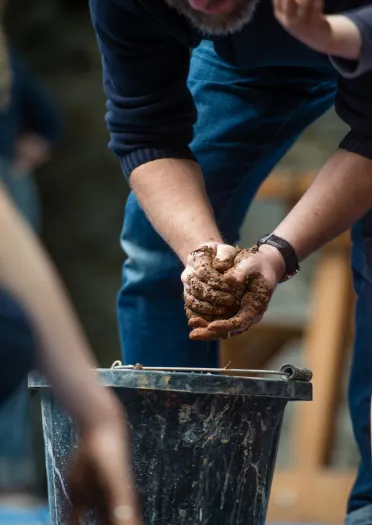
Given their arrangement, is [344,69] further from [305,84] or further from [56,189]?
[56,189]

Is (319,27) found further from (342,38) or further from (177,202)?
(177,202)

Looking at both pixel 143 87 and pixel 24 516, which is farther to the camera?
pixel 24 516

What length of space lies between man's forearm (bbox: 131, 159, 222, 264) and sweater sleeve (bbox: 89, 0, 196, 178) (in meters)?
0.03

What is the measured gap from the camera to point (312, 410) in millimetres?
3678

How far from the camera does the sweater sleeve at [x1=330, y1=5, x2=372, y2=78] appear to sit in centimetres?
182

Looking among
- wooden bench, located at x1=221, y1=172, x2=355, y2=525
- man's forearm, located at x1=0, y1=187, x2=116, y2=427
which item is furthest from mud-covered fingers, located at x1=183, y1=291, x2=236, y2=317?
wooden bench, located at x1=221, y1=172, x2=355, y2=525

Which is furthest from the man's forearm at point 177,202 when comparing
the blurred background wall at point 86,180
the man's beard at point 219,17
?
the blurred background wall at point 86,180

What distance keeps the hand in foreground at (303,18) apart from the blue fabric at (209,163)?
60 cm

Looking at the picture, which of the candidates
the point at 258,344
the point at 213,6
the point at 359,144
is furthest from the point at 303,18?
the point at 258,344

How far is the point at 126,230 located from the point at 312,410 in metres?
1.45

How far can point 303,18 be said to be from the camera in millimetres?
1695

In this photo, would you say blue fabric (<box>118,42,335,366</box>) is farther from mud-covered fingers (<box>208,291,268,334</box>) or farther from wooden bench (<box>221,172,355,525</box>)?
wooden bench (<box>221,172,355,525</box>)

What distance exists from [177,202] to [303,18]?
20.2 inches

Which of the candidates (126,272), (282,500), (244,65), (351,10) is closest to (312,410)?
(282,500)
